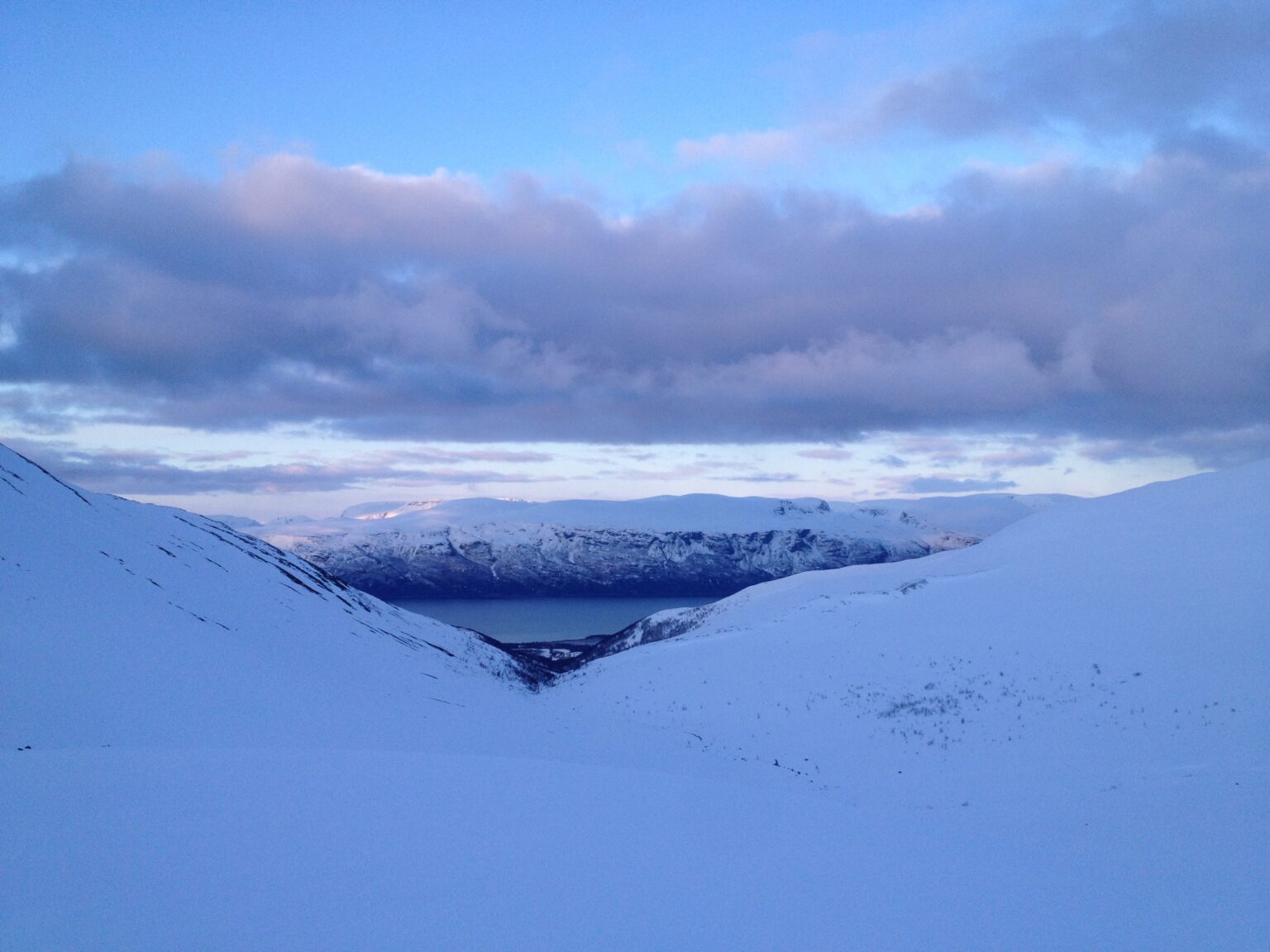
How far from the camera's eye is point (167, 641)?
16.2 metres

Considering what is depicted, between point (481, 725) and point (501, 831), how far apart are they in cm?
1246

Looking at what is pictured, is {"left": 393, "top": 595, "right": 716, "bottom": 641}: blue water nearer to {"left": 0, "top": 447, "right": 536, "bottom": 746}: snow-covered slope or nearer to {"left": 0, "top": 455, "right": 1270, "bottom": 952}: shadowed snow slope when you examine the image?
{"left": 0, "top": 447, "right": 536, "bottom": 746}: snow-covered slope

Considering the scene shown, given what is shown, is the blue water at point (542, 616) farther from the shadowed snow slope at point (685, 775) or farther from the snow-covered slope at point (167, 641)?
the shadowed snow slope at point (685, 775)

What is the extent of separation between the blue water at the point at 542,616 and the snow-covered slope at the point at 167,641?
5686 cm

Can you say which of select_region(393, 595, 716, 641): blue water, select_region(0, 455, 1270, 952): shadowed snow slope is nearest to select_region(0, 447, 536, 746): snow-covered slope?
select_region(0, 455, 1270, 952): shadowed snow slope

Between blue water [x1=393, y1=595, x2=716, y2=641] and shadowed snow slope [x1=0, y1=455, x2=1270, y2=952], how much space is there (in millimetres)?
66784

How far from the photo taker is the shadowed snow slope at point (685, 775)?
16.8 feet

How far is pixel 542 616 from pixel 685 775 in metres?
110

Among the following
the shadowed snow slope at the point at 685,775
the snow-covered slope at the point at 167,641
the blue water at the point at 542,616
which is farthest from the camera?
the blue water at the point at 542,616

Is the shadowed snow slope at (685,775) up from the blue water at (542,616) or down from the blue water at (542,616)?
up

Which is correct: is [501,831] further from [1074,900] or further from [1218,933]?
[1218,933]

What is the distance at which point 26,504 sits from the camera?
23.5m

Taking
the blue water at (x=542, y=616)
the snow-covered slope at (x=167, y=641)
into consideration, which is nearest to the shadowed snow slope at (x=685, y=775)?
the snow-covered slope at (x=167, y=641)

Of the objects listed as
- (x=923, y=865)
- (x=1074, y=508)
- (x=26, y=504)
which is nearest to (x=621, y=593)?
(x=1074, y=508)
